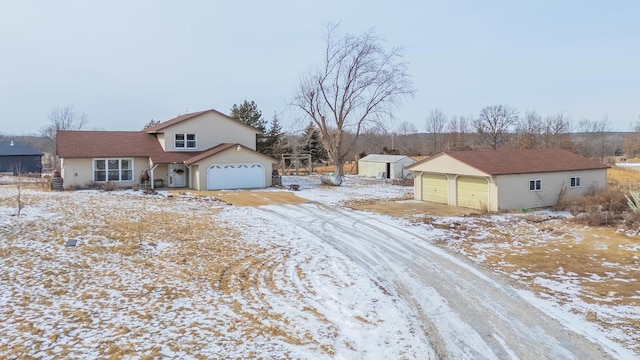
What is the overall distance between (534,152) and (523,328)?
909 inches

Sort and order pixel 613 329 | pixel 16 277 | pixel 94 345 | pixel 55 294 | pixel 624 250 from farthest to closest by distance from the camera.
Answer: pixel 624 250 → pixel 16 277 → pixel 55 294 → pixel 613 329 → pixel 94 345

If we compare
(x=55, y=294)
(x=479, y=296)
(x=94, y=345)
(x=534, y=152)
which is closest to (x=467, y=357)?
(x=479, y=296)

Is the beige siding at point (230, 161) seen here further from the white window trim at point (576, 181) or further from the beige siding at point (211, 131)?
the white window trim at point (576, 181)

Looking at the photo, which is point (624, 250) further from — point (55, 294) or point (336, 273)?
point (55, 294)

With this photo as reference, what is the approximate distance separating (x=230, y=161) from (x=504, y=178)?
18.6 metres

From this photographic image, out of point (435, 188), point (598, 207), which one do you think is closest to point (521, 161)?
point (598, 207)

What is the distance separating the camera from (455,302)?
10.3 m

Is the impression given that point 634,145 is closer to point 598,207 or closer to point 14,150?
point 598,207

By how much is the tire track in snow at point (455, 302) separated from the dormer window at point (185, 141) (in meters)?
19.6

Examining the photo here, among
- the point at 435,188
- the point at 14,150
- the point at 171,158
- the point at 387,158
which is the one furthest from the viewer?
the point at 14,150

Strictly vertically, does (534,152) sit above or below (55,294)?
above

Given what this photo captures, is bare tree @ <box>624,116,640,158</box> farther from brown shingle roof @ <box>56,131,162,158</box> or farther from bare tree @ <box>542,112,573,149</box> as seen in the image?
brown shingle roof @ <box>56,131,162,158</box>

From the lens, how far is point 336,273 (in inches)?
480

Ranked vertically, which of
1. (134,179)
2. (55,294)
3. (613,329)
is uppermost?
(134,179)
